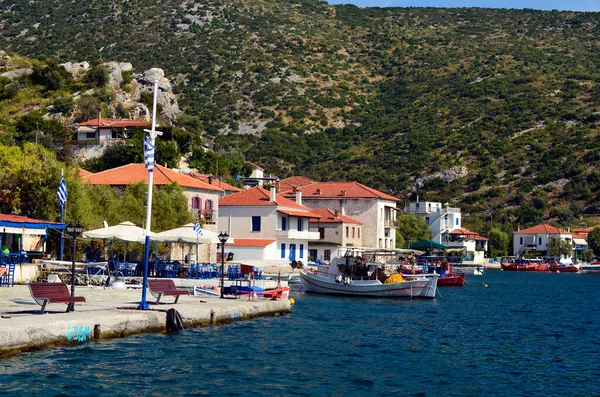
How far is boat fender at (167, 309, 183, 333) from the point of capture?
76.8 feet

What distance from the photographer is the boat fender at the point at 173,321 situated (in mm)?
23406

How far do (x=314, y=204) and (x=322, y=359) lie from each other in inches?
2397

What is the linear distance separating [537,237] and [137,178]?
272 ft

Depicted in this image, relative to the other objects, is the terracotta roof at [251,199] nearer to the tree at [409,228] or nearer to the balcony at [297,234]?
the balcony at [297,234]

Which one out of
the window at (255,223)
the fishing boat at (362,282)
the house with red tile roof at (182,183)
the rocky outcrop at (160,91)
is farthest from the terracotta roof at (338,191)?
the fishing boat at (362,282)

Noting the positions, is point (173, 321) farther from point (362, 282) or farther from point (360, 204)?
point (360, 204)

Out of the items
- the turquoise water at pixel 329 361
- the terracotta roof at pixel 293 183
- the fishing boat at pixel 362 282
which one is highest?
the terracotta roof at pixel 293 183

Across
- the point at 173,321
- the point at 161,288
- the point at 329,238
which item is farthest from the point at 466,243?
the point at 173,321

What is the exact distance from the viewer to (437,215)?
11231 centimetres

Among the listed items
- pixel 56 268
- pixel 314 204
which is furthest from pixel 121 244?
pixel 314 204

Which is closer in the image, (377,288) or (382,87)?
(377,288)

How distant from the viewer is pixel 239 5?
16175cm

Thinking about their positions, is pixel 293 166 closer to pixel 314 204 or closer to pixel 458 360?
pixel 314 204

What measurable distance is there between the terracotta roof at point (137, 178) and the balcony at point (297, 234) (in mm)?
7836
